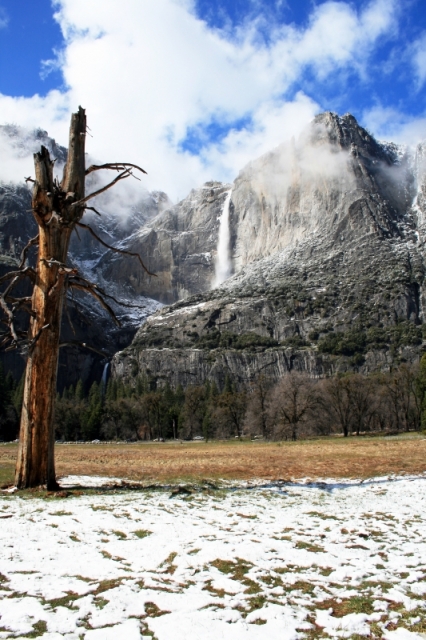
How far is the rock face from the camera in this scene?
12400 cm

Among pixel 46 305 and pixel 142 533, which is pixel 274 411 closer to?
pixel 46 305

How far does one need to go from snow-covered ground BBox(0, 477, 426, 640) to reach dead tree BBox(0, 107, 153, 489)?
1.43 meters

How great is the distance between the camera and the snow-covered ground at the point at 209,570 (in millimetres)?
3787

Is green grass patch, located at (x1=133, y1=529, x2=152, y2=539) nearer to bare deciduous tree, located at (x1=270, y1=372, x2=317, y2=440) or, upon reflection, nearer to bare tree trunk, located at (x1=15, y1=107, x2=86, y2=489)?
bare tree trunk, located at (x1=15, y1=107, x2=86, y2=489)

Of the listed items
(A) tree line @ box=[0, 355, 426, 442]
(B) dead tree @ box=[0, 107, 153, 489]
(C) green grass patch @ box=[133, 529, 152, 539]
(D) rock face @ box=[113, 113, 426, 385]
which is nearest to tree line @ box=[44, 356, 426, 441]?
(A) tree line @ box=[0, 355, 426, 442]

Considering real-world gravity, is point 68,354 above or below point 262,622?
above

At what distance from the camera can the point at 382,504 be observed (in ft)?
29.4

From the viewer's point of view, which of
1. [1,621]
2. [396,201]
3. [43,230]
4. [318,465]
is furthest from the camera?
[396,201]

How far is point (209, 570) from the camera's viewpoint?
5066 mm

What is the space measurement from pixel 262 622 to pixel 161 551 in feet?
7.05

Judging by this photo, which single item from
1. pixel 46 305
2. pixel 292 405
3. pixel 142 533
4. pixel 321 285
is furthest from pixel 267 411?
pixel 321 285

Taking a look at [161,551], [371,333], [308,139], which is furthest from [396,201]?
[161,551]

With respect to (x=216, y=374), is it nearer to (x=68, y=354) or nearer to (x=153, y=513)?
(x=68, y=354)

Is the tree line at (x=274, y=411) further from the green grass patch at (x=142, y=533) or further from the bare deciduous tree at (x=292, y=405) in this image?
the green grass patch at (x=142, y=533)
